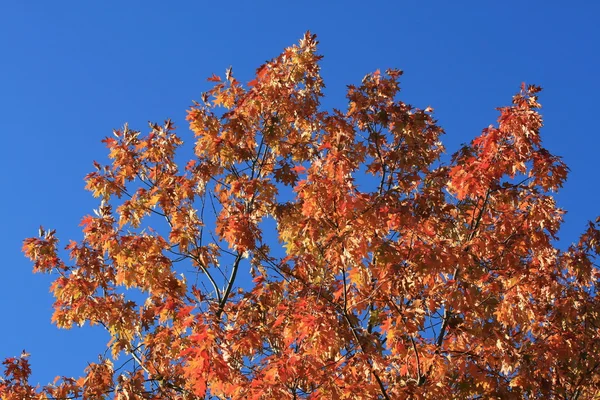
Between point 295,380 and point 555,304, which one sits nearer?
point 295,380

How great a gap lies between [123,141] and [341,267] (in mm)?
5000

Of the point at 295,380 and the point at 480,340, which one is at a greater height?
the point at 480,340

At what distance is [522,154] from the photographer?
8875 mm

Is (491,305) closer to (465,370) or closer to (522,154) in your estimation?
(465,370)

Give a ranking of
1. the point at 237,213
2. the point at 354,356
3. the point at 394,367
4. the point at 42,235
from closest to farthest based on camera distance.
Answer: the point at 354,356 → the point at 394,367 → the point at 237,213 → the point at 42,235

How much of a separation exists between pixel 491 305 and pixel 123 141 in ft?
20.7

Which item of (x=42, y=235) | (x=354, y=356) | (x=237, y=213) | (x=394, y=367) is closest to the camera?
(x=354, y=356)

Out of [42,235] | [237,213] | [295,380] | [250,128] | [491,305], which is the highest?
[250,128]

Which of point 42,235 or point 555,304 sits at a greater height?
point 42,235

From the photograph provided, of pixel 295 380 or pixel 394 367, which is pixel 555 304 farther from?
pixel 295 380

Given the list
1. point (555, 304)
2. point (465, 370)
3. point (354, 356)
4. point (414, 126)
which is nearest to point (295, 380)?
point (354, 356)

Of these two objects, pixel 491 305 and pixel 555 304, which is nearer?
pixel 491 305

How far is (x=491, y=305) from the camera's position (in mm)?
8953

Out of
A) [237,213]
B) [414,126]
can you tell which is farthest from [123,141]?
[414,126]
